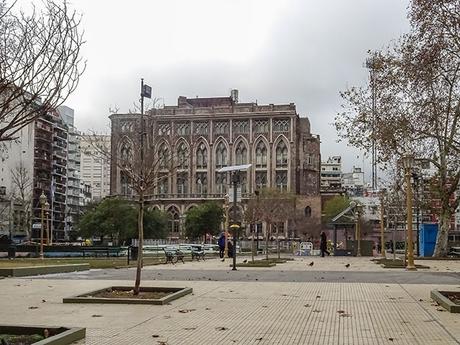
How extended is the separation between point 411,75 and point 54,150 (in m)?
108

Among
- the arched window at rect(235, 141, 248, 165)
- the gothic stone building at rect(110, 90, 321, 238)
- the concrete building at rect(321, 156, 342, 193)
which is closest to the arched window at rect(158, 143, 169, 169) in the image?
the gothic stone building at rect(110, 90, 321, 238)

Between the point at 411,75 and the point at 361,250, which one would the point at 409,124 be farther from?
the point at 361,250

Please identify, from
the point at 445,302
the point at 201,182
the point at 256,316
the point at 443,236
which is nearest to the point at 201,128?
the point at 201,182

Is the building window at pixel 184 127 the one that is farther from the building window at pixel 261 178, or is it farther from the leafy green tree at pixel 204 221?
the leafy green tree at pixel 204 221

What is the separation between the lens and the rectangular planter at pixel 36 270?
72.1 ft

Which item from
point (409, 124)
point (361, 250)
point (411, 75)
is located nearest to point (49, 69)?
point (411, 75)

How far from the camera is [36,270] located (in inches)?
913

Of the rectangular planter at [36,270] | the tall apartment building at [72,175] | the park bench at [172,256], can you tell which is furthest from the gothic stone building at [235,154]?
the rectangular planter at [36,270]

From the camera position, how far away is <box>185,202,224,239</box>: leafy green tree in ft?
296

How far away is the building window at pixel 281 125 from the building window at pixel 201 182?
14.8 metres

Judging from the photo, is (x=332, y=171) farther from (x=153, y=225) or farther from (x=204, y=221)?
(x=153, y=225)

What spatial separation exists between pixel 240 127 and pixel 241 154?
4734mm

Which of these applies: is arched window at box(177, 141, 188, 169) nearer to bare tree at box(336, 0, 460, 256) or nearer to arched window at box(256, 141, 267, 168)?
bare tree at box(336, 0, 460, 256)

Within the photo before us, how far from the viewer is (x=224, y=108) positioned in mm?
118812
